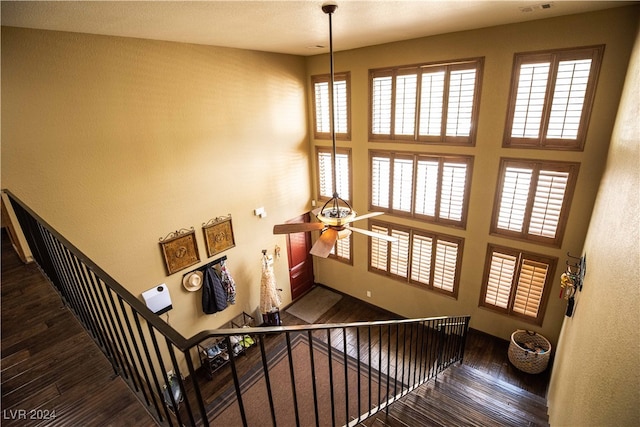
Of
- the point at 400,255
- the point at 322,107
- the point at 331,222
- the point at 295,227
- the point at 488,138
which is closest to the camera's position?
the point at 331,222

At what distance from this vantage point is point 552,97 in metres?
4.37

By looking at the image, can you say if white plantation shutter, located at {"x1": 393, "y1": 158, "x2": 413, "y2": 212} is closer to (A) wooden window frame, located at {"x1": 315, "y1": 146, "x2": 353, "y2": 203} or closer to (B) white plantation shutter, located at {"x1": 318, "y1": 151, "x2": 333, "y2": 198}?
(A) wooden window frame, located at {"x1": 315, "y1": 146, "x2": 353, "y2": 203}

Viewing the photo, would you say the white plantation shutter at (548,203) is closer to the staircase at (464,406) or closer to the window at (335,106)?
the staircase at (464,406)

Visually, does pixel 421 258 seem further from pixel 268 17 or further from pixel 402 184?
pixel 268 17

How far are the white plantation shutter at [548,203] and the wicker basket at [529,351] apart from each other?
175 centimetres

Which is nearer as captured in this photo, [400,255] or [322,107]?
[400,255]

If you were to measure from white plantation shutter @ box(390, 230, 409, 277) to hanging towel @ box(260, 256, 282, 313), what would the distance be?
242cm

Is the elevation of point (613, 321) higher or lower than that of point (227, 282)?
higher

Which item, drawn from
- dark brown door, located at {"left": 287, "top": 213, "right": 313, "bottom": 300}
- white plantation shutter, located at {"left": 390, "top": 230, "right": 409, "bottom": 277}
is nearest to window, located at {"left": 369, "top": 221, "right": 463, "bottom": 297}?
white plantation shutter, located at {"left": 390, "top": 230, "right": 409, "bottom": 277}

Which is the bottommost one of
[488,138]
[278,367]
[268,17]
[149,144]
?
[278,367]

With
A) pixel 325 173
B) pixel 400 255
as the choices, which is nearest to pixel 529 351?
pixel 400 255

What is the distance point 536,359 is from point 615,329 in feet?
12.9

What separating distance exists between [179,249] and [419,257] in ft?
14.0

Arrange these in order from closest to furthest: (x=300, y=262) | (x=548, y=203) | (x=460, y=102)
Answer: (x=548, y=203)
(x=460, y=102)
(x=300, y=262)
